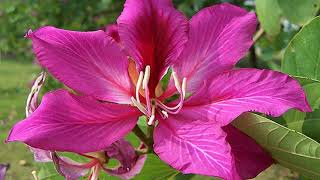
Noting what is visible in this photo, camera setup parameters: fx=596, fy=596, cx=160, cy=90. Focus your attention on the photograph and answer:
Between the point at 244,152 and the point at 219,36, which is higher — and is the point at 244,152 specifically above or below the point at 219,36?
below

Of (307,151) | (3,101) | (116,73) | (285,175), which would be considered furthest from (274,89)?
(3,101)

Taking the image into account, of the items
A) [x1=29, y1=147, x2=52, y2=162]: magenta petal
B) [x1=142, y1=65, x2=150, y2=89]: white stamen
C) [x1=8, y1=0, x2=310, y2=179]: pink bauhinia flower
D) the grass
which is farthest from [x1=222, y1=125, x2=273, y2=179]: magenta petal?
the grass

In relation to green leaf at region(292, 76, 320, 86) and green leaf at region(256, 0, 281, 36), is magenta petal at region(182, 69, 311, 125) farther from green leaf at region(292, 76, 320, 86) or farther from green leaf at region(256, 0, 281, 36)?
green leaf at region(256, 0, 281, 36)

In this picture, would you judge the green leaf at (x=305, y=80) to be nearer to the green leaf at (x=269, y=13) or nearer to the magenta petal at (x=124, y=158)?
the magenta petal at (x=124, y=158)

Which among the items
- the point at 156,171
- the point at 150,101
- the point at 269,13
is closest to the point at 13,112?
the point at 269,13

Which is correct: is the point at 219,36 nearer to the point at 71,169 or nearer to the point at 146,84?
the point at 146,84

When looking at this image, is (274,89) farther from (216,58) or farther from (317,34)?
(317,34)
